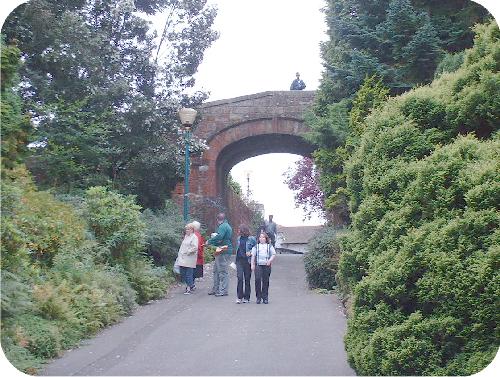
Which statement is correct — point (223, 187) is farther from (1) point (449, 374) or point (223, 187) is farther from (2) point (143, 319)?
(1) point (449, 374)

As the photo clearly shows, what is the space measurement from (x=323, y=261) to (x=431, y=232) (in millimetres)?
8771

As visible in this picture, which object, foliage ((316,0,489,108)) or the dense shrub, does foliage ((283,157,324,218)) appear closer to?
foliage ((316,0,489,108))

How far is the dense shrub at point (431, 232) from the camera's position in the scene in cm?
538

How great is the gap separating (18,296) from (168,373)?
72.7 inches

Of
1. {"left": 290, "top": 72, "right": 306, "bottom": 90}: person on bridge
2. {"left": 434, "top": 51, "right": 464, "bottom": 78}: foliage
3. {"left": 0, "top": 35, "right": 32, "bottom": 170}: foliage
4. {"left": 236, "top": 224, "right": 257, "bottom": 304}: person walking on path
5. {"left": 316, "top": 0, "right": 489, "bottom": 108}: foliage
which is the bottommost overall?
{"left": 236, "top": 224, "right": 257, "bottom": 304}: person walking on path

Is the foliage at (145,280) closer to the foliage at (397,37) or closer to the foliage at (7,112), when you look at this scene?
the foliage at (7,112)

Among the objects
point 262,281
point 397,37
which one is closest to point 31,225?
Result: point 262,281

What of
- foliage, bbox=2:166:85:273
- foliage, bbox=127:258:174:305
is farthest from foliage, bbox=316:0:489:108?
foliage, bbox=2:166:85:273

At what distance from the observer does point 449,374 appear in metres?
5.38

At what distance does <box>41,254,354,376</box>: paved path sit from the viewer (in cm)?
734

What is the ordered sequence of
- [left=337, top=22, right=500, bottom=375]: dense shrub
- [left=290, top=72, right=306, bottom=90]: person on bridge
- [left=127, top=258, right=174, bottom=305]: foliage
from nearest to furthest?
[left=337, top=22, right=500, bottom=375]: dense shrub, [left=127, top=258, right=174, bottom=305]: foliage, [left=290, top=72, right=306, bottom=90]: person on bridge

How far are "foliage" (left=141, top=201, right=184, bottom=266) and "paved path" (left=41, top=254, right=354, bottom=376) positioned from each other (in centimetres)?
279

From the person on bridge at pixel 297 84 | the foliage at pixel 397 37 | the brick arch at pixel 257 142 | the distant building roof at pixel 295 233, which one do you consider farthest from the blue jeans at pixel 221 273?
the distant building roof at pixel 295 233

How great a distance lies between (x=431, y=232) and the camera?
18.8ft
